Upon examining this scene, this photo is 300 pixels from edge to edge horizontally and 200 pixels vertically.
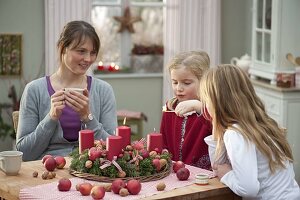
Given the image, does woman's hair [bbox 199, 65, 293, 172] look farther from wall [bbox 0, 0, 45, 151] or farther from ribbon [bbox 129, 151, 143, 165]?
wall [bbox 0, 0, 45, 151]

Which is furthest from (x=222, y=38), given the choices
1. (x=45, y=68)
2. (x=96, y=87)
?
(x=96, y=87)

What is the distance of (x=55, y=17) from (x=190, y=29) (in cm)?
125

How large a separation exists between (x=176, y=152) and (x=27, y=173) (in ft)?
2.34

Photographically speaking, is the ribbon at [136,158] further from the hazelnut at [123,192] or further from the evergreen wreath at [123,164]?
the hazelnut at [123,192]

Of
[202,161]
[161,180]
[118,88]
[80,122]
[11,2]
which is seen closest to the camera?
[161,180]

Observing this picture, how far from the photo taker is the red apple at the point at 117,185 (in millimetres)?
2426

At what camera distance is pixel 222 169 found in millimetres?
2633

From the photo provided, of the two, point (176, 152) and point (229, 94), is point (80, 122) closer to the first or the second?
point (176, 152)

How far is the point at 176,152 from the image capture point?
10.2 ft

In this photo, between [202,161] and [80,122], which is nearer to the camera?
[202,161]

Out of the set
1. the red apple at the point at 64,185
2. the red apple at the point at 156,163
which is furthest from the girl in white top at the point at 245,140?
the red apple at the point at 64,185

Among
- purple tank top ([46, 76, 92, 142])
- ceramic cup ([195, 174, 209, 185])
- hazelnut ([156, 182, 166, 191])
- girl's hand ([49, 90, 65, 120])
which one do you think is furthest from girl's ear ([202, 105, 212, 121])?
purple tank top ([46, 76, 92, 142])

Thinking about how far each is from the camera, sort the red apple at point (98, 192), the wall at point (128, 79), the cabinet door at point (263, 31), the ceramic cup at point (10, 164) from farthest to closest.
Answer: the wall at point (128, 79)
the cabinet door at point (263, 31)
the ceramic cup at point (10, 164)
the red apple at point (98, 192)

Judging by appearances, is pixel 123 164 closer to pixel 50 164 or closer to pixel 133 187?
pixel 133 187
